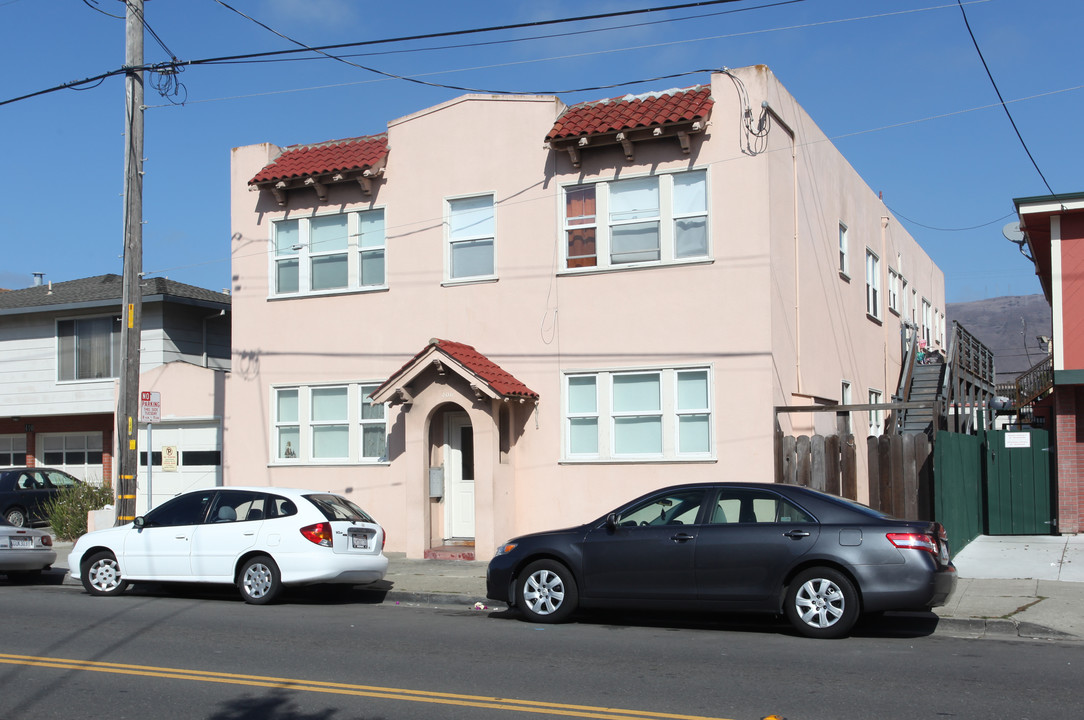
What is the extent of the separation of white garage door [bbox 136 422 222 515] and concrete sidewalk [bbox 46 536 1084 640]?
2677mm

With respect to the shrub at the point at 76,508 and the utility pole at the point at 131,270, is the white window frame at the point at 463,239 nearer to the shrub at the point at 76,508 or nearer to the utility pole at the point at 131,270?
the utility pole at the point at 131,270

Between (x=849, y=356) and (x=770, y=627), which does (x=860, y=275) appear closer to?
(x=849, y=356)

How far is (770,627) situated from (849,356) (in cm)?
1033

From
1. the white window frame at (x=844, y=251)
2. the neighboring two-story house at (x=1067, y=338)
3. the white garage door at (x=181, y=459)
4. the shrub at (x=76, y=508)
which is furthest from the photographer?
the shrub at (x=76, y=508)

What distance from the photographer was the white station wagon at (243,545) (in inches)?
504

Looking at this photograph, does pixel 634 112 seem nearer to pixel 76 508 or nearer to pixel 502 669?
pixel 502 669

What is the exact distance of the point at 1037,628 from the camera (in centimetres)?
1025

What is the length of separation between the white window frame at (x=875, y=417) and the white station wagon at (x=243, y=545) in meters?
11.9

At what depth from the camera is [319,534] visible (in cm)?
1282

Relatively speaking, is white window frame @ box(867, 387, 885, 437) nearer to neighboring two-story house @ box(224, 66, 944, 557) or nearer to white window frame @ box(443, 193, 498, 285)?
neighboring two-story house @ box(224, 66, 944, 557)

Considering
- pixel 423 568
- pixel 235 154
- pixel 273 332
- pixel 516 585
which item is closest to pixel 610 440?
pixel 423 568

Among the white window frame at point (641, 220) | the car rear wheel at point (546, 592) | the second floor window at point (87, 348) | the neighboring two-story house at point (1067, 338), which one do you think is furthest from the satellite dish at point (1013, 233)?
the second floor window at point (87, 348)

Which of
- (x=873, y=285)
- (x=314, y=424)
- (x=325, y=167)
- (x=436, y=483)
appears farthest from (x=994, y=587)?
(x=325, y=167)

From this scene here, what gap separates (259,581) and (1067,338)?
44.4ft
